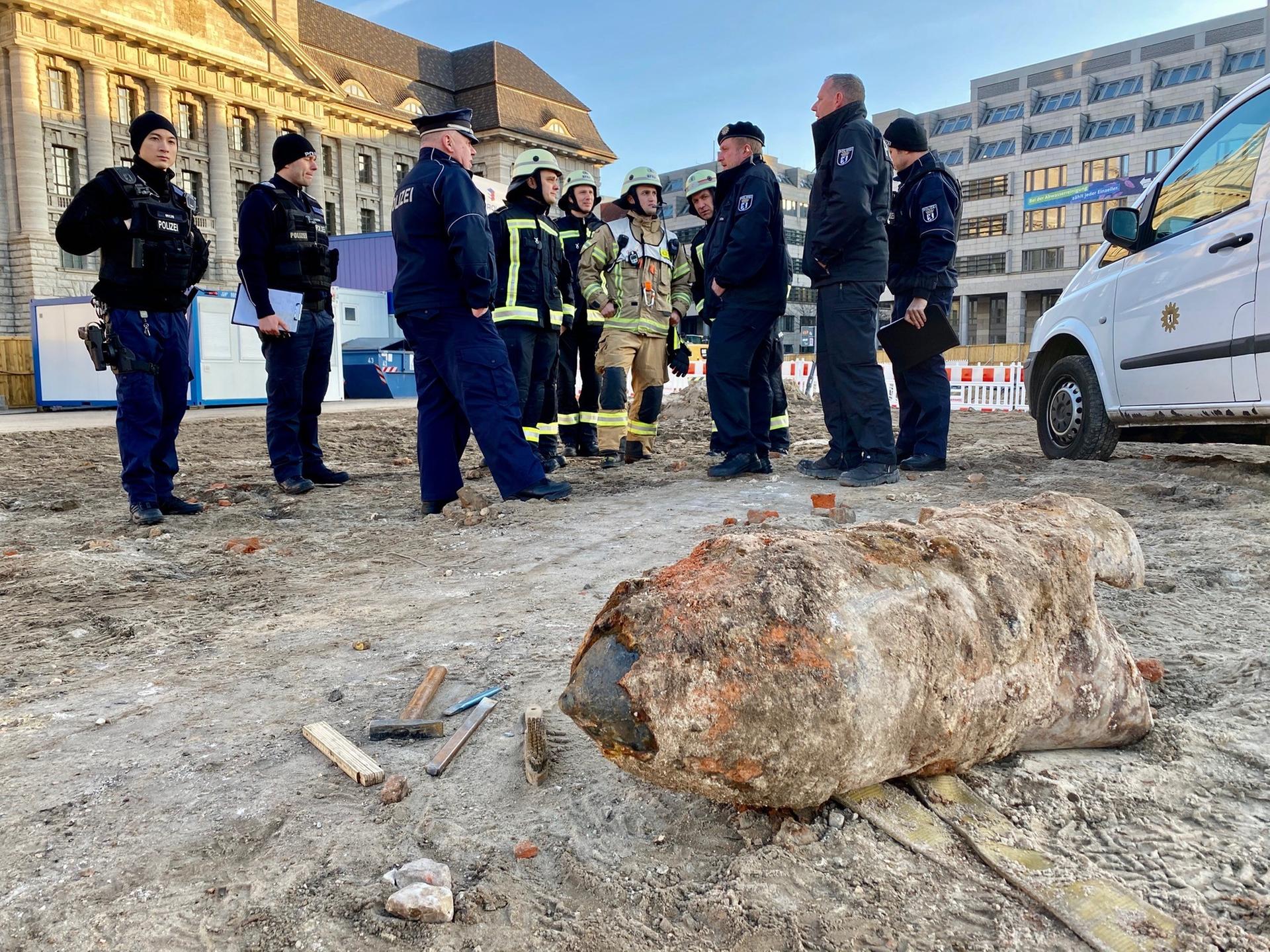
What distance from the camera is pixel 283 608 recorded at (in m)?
3.25

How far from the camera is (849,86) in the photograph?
541 cm

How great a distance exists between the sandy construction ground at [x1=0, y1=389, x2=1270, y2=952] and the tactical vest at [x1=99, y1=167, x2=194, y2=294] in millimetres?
1662

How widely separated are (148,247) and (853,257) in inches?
161

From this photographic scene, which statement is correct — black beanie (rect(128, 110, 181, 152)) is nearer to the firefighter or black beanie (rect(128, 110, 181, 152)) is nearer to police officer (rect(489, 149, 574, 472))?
police officer (rect(489, 149, 574, 472))

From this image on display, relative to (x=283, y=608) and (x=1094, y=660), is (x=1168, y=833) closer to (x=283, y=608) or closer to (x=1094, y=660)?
(x=1094, y=660)

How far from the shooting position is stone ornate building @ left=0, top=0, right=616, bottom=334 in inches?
1368

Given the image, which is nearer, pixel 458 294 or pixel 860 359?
pixel 458 294

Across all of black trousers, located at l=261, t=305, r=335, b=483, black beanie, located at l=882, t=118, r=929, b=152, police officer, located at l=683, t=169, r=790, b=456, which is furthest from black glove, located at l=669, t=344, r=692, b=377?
black trousers, located at l=261, t=305, r=335, b=483

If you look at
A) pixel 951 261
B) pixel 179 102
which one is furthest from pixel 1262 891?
pixel 179 102

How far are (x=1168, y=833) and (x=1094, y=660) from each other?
0.38 meters

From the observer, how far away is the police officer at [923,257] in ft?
20.0

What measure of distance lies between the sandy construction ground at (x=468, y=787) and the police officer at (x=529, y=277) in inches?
110

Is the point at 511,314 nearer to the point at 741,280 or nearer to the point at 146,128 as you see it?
the point at 741,280

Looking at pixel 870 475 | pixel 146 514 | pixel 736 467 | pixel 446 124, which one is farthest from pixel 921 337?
pixel 146 514
